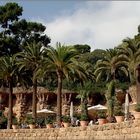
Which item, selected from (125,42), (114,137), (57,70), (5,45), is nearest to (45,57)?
(57,70)

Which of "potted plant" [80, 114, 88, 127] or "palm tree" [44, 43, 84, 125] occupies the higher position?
"palm tree" [44, 43, 84, 125]

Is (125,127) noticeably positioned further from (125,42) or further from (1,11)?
(1,11)

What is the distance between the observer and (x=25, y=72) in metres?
52.3

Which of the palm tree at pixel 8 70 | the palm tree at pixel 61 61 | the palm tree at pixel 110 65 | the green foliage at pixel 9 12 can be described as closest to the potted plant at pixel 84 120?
the palm tree at pixel 61 61

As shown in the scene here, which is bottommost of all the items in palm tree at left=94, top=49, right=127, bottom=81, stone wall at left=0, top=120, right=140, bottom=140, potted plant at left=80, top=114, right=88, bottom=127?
stone wall at left=0, top=120, right=140, bottom=140

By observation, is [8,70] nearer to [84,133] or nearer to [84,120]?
[84,120]

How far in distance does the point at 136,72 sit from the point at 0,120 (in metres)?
15.8

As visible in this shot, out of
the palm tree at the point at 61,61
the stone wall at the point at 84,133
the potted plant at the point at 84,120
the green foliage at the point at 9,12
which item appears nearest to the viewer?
the stone wall at the point at 84,133

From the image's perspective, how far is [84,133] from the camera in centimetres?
3784

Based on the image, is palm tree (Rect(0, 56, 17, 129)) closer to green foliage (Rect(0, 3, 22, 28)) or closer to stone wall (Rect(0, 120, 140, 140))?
stone wall (Rect(0, 120, 140, 140))

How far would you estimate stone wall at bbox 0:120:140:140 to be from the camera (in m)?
33.8

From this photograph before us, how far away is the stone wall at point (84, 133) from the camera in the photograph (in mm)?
33781

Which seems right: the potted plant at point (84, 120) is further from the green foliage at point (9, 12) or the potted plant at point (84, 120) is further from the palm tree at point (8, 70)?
the green foliage at point (9, 12)

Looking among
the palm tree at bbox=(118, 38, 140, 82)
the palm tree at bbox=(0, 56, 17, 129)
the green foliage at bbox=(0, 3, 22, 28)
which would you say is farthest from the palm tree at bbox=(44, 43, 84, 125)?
the green foliage at bbox=(0, 3, 22, 28)
